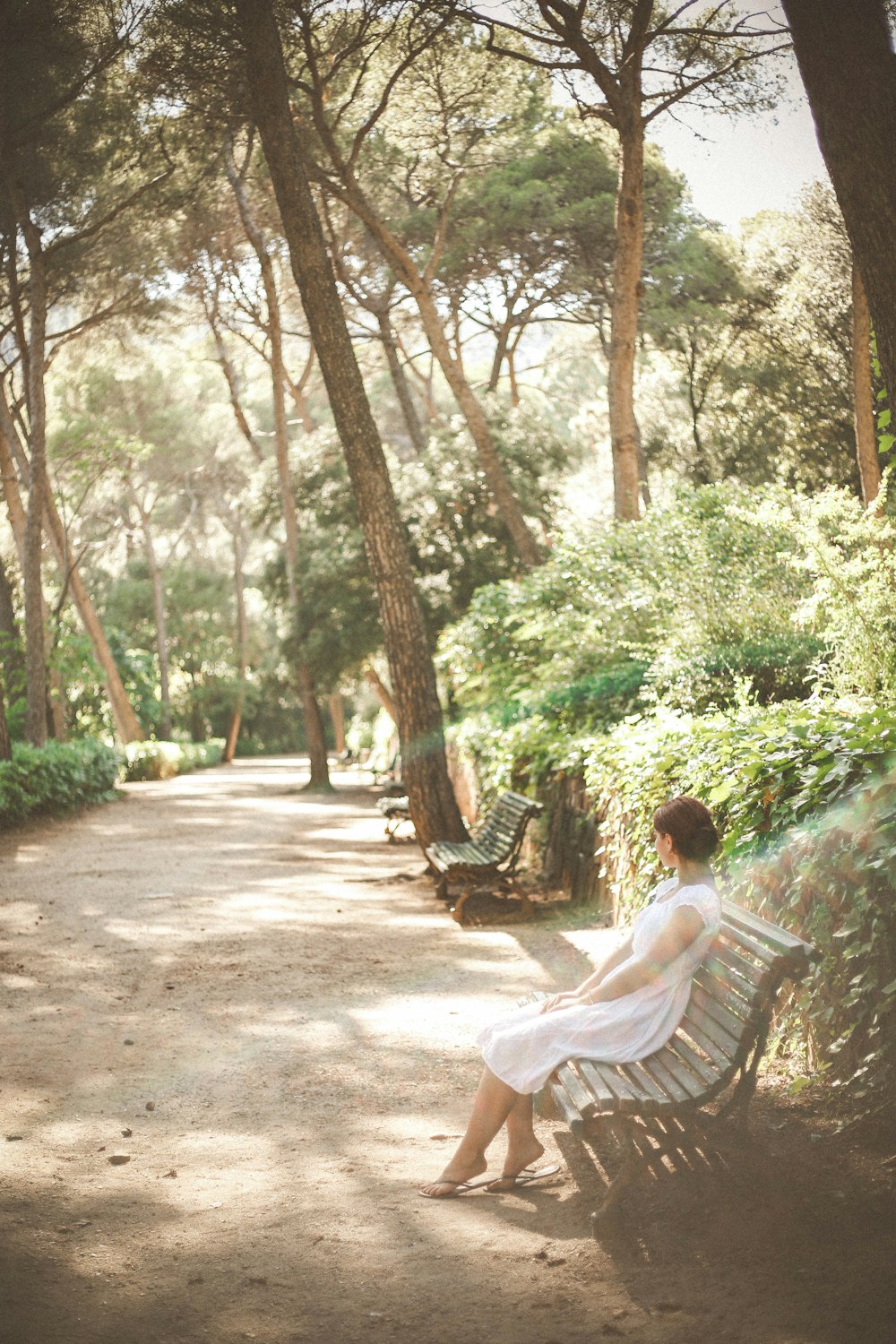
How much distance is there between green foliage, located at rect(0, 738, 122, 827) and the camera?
15.6 m

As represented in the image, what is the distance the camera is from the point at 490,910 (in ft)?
31.4

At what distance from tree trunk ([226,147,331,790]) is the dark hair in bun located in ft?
67.2

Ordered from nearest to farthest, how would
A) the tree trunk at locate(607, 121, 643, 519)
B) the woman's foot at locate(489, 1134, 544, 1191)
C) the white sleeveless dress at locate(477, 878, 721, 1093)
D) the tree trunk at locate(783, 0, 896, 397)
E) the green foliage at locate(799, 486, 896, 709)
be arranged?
the white sleeveless dress at locate(477, 878, 721, 1093) < the woman's foot at locate(489, 1134, 544, 1191) < the tree trunk at locate(783, 0, 896, 397) < the green foliage at locate(799, 486, 896, 709) < the tree trunk at locate(607, 121, 643, 519)

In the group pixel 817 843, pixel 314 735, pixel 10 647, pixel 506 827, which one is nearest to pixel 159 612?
pixel 314 735

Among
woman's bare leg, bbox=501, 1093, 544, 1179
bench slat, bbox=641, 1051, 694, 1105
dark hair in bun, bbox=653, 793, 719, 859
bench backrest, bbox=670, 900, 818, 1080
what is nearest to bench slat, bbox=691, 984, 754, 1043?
bench backrest, bbox=670, 900, 818, 1080

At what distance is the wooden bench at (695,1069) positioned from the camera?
3564 millimetres

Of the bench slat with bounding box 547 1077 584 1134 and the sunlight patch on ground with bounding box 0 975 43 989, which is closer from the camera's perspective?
the bench slat with bounding box 547 1077 584 1134

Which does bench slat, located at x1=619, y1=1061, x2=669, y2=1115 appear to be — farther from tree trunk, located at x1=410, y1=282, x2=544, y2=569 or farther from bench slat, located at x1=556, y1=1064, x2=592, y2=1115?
tree trunk, located at x1=410, y1=282, x2=544, y2=569

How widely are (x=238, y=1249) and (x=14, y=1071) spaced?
227 centimetres

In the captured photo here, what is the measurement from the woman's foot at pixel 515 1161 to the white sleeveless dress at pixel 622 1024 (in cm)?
28

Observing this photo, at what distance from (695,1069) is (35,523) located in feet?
61.4

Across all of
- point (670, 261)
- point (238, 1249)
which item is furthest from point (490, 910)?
point (670, 261)

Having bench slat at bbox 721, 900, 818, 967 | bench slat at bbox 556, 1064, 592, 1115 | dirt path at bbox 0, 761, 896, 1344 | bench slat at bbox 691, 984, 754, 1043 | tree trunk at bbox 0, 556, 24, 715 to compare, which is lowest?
dirt path at bbox 0, 761, 896, 1344

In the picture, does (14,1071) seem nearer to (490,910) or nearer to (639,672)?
(490,910)
